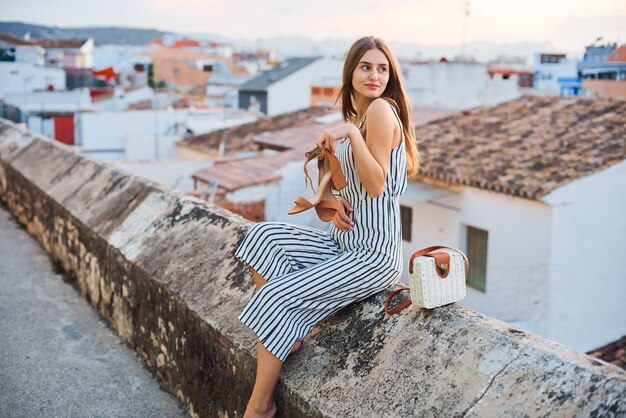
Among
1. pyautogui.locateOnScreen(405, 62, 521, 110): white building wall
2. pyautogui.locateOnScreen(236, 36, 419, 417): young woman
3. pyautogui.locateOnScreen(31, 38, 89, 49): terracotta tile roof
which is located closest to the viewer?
pyautogui.locateOnScreen(236, 36, 419, 417): young woman

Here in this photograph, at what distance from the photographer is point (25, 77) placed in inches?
1474

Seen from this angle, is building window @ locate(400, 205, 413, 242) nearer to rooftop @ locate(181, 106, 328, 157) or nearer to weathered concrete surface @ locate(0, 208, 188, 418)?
rooftop @ locate(181, 106, 328, 157)

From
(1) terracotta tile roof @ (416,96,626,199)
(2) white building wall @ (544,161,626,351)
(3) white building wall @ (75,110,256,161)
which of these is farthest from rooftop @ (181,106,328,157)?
(2) white building wall @ (544,161,626,351)

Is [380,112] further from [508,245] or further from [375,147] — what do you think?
[508,245]

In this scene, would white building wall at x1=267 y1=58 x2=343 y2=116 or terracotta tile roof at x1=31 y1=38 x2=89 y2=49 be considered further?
terracotta tile roof at x1=31 y1=38 x2=89 y2=49

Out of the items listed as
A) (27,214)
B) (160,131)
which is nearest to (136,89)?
(160,131)

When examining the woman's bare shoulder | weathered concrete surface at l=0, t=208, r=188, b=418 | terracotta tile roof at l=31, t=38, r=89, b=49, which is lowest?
weathered concrete surface at l=0, t=208, r=188, b=418

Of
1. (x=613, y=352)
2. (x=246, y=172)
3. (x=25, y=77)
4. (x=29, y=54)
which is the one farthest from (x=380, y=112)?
(x=29, y=54)

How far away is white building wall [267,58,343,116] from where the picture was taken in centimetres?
3656

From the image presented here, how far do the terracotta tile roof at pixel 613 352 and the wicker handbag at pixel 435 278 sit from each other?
969 centimetres

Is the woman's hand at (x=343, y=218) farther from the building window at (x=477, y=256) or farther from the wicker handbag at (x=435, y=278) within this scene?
the building window at (x=477, y=256)

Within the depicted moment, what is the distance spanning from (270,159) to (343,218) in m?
13.1

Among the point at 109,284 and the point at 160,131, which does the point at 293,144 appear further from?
the point at 109,284

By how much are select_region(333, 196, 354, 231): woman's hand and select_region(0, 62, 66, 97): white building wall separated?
35760 mm
